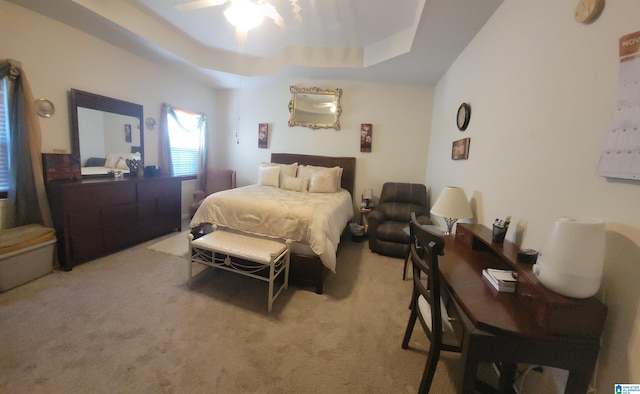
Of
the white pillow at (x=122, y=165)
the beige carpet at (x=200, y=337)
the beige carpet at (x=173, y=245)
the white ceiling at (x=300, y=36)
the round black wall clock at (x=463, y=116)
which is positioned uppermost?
the white ceiling at (x=300, y=36)

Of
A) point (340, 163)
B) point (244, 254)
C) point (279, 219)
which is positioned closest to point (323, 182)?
point (340, 163)

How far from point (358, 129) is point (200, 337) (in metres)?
3.55

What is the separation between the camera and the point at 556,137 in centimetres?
118

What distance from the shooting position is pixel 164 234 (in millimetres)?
3480

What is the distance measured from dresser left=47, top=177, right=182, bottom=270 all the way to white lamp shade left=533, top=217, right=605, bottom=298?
361 centimetres

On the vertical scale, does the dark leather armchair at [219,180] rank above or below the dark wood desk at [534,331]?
above

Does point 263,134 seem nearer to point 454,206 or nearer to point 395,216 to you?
point 395,216

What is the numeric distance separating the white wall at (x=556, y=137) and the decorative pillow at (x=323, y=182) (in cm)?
182

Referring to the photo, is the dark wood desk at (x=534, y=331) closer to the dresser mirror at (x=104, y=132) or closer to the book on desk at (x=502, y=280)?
the book on desk at (x=502, y=280)

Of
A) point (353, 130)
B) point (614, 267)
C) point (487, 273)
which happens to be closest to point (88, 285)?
point (487, 273)

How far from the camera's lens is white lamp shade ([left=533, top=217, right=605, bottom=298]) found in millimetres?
805

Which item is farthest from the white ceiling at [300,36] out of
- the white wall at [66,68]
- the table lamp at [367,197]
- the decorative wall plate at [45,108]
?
the table lamp at [367,197]

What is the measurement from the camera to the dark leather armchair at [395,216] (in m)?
3.07

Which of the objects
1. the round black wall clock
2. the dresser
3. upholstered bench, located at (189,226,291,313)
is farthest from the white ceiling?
upholstered bench, located at (189,226,291,313)
